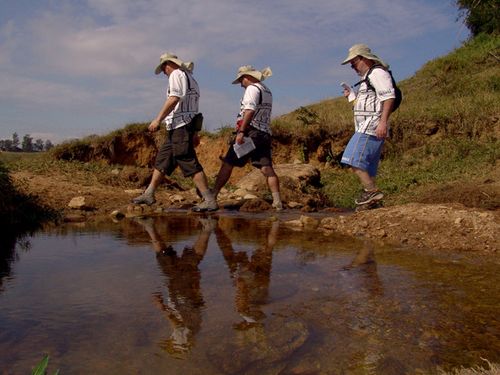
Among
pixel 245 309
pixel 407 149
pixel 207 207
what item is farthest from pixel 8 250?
pixel 407 149

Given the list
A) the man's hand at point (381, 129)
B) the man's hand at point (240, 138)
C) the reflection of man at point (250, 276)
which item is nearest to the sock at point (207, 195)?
the man's hand at point (240, 138)

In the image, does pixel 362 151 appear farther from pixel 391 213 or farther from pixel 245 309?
pixel 245 309

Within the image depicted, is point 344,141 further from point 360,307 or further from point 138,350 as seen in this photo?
point 138,350

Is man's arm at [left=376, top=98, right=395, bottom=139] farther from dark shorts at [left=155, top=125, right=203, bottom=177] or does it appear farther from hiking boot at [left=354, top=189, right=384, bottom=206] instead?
dark shorts at [left=155, top=125, right=203, bottom=177]

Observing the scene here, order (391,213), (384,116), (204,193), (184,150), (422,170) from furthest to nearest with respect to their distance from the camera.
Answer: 1. (422,170)
2. (204,193)
3. (184,150)
4. (384,116)
5. (391,213)

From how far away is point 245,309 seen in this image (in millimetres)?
2570

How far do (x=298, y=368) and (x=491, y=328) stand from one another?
0.99 m

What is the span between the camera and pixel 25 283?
307 centimetres

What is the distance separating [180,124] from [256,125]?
43.1 inches

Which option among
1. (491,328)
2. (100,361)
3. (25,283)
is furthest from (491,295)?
(25,283)

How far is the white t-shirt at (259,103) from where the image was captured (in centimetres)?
680

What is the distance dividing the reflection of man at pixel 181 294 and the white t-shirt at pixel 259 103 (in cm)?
267

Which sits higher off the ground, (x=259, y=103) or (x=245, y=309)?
(x=259, y=103)

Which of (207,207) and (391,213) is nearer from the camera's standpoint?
(391,213)
